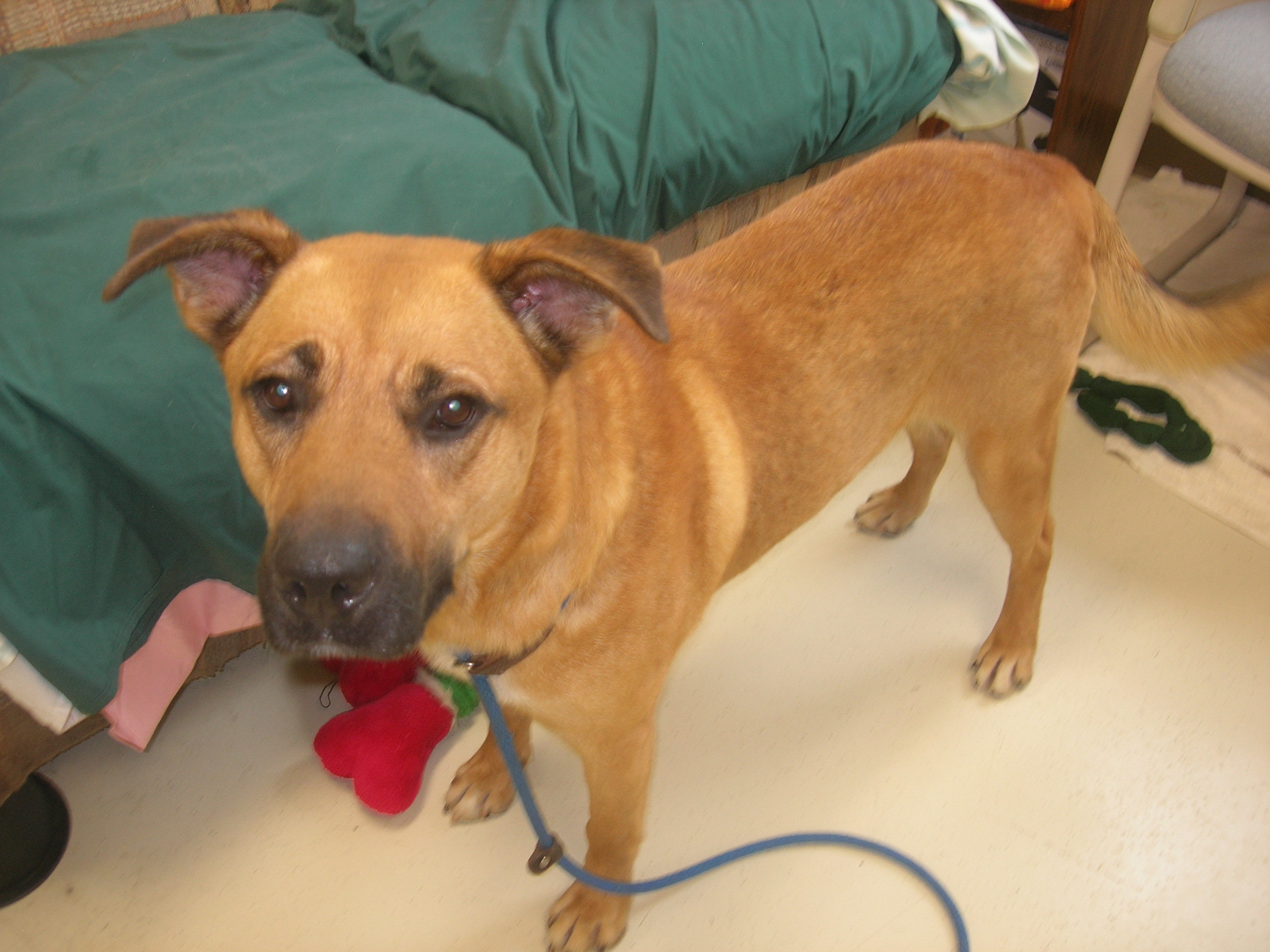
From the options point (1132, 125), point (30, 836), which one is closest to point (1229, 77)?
point (1132, 125)

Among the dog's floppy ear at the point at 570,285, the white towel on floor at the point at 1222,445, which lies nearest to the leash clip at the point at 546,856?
the dog's floppy ear at the point at 570,285

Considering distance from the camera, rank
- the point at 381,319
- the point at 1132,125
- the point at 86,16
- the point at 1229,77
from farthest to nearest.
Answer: the point at 1132,125 → the point at 1229,77 → the point at 86,16 → the point at 381,319

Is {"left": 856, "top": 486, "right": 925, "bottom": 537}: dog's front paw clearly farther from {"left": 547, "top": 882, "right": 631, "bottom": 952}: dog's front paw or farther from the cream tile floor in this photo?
{"left": 547, "top": 882, "right": 631, "bottom": 952}: dog's front paw

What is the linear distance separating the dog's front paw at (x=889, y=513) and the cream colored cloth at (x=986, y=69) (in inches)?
60.2

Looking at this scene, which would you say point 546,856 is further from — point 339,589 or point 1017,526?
point 1017,526

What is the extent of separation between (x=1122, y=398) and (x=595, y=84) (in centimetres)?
232

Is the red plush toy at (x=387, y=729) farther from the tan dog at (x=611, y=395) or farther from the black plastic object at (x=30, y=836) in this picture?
the black plastic object at (x=30, y=836)

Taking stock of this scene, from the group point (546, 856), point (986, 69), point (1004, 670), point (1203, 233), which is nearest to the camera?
point (546, 856)

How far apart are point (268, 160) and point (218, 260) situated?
79 centimetres

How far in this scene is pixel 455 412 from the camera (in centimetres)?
132

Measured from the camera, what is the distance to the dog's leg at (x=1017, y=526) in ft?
7.12

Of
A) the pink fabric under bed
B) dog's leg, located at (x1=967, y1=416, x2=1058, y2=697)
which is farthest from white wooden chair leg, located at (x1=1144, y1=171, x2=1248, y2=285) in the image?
the pink fabric under bed

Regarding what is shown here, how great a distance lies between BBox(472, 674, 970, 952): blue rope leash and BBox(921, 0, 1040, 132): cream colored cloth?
2650mm

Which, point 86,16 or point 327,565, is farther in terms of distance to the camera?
point 86,16
